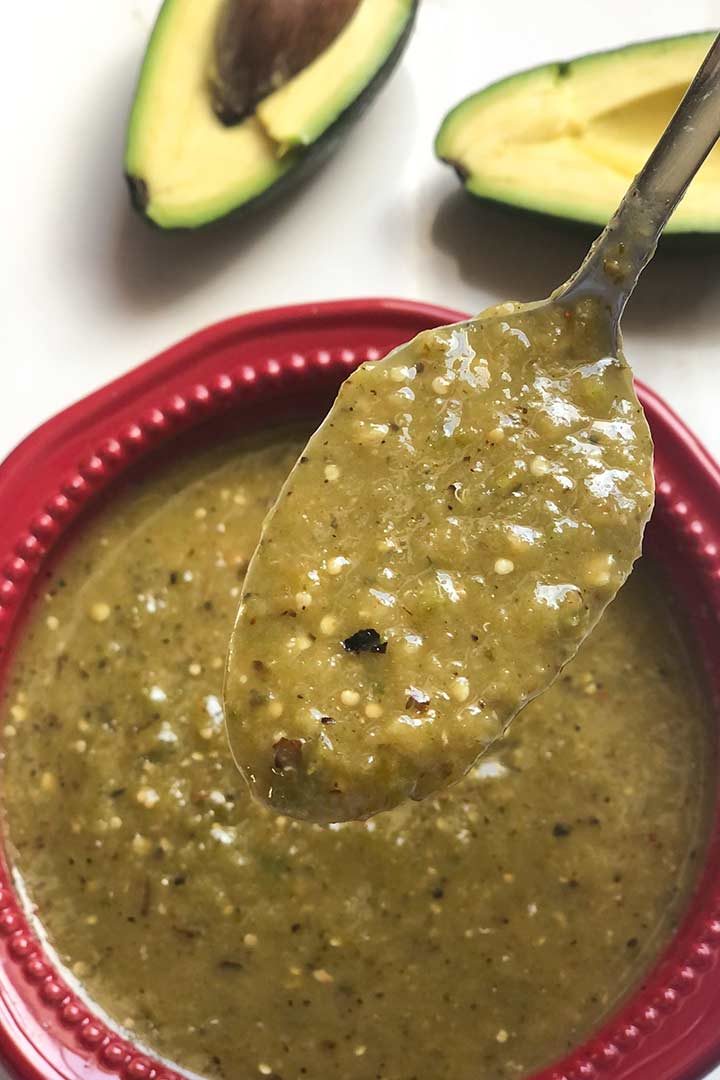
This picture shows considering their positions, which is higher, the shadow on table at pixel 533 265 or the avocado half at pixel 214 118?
the avocado half at pixel 214 118

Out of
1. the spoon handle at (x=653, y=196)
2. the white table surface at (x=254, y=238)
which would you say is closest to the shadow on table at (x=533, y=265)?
the white table surface at (x=254, y=238)

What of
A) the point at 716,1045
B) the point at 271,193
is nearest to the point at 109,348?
the point at 271,193

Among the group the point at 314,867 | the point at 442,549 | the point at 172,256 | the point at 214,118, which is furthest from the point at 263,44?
the point at 314,867

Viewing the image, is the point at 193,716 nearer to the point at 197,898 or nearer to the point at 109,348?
the point at 197,898

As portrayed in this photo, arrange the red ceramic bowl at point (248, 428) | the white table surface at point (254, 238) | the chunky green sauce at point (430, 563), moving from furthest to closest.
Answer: the white table surface at point (254, 238), the red ceramic bowl at point (248, 428), the chunky green sauce at point (430, 563)

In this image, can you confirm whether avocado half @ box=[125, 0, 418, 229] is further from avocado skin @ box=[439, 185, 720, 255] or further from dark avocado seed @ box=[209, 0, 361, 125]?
avocado skin @ box=[439, 185, 720, 255]

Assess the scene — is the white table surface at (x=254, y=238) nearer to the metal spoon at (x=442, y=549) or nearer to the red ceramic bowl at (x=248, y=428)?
the red ceramic bowl at (x=248, y=428)

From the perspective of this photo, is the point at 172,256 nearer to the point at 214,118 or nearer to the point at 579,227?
the point at 214,118
